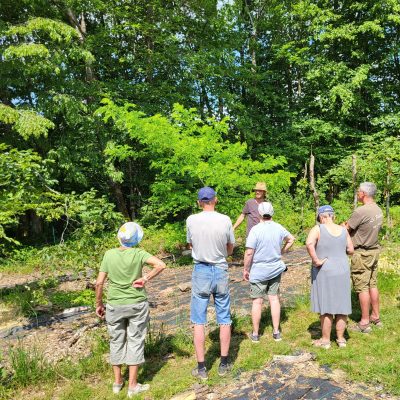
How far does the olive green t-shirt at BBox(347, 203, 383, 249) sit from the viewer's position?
14.6 ft

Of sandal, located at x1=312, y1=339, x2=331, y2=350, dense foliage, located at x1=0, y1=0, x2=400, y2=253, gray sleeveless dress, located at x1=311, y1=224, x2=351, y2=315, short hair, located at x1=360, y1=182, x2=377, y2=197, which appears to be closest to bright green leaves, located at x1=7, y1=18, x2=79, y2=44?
dense foliage, located at x1=0, y1=0, x2=400, y2=253

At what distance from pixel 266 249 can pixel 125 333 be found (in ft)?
6.09

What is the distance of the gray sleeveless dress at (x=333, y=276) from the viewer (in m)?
3.99

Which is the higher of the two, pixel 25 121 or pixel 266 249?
pixel 25 121

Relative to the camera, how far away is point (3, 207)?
5.39m

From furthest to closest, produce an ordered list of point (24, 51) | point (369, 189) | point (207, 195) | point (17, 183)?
point (24, 51), point (17, 183), point (369, 189), point (207, 195)

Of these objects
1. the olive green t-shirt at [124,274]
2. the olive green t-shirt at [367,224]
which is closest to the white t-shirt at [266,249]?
the olive green t-shirt at [367,224]

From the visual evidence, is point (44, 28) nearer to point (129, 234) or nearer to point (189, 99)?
point (189, 99)

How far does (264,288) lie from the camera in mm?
4352

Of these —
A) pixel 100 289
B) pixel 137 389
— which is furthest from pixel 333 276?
pixel 100 289

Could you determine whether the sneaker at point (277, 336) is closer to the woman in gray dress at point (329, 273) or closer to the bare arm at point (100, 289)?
the woman in gray dress at point (329, 273)

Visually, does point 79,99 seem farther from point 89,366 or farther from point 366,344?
point 366,344

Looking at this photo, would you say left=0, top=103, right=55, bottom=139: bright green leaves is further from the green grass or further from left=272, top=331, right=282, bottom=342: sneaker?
left=272, top=331, right=282, bottom=342: sneaker

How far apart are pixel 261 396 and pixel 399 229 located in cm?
940
